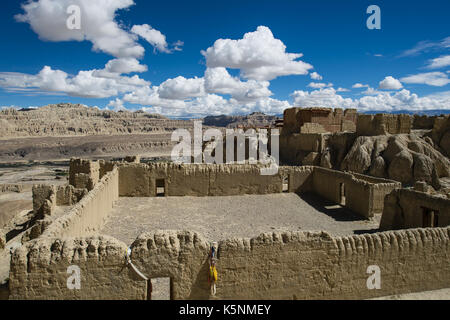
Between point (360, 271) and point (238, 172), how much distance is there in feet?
35.6

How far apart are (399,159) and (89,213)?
19004 millimetres

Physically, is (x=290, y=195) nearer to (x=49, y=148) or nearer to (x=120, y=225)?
(x=120, y=225)

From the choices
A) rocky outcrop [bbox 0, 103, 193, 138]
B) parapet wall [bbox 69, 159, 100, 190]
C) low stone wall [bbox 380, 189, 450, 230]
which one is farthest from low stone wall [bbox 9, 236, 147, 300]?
rocky outcrop [bbox 0, 103, 193, 138]

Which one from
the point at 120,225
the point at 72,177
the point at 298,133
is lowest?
the point at 120,225

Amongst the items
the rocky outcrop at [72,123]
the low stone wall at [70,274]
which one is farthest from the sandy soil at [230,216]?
the rocky outcrop at [72,123]

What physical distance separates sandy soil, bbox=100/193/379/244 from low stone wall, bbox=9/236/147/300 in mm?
4975

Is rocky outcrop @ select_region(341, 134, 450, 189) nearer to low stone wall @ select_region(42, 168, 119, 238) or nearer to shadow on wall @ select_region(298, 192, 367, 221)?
shadow on wall @ select_region(298, 192, 367, 221)

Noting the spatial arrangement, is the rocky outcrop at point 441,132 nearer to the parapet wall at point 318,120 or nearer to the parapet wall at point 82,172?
the parapet wall at point 318,120

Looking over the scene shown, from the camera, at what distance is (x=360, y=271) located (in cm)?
659

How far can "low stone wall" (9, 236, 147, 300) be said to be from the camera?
5.33 metres

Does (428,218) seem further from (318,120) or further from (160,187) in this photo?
(318,120)
